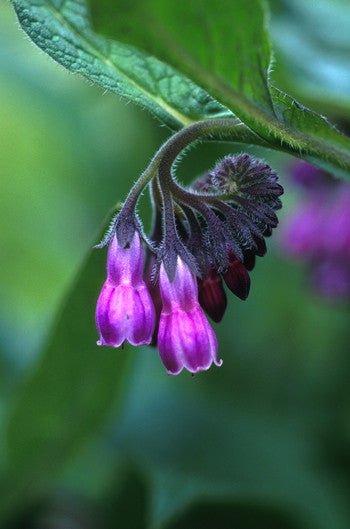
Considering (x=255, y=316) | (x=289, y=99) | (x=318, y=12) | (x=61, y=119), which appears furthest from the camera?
(x=61, y=119)

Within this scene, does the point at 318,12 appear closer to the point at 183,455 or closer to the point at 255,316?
the point at 255,316

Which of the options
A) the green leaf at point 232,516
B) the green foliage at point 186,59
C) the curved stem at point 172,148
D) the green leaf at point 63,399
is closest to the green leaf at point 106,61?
the green foliage at point 186,59

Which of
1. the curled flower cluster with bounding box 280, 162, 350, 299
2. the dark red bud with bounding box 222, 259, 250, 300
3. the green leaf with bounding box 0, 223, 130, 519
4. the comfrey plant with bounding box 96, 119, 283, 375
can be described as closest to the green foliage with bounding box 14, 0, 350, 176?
the comfrey plant with bounding box 96, 119, 283, 375

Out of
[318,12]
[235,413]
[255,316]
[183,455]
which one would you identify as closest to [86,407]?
[183,455]

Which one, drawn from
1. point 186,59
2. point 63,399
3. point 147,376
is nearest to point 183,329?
point 186,59

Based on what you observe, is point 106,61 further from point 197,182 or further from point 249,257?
point 249,257
